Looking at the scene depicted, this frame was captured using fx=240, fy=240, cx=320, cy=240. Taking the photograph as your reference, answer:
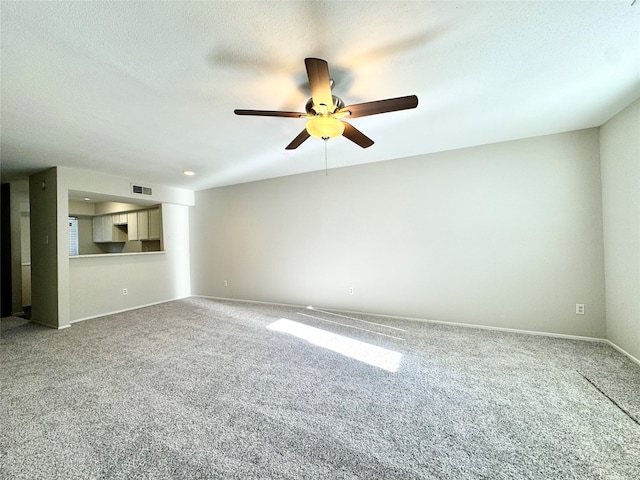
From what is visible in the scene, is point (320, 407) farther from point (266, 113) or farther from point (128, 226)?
point (128, 226)

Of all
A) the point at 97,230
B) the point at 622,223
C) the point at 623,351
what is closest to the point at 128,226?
the point at 97,230

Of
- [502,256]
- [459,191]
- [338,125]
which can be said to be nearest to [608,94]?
[459,191]

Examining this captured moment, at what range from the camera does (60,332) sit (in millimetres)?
3312

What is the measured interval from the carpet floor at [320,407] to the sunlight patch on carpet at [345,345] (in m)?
0.02

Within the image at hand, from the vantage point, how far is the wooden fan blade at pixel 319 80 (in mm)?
1279

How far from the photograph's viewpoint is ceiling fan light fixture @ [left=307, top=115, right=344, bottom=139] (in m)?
1.71

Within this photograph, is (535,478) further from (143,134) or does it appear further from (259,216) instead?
(259,216)

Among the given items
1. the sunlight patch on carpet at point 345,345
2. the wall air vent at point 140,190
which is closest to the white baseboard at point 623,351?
the sunlight patch on carpet at point 345,345

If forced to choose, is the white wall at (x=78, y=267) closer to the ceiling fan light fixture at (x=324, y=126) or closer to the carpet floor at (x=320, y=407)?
the carpet floor at (x=320, y=407)

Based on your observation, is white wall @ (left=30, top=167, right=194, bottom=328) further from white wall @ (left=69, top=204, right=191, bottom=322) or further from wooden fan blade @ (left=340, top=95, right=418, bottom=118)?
wooden fan blade @ (left=340, top=95, right=418, bottom=118)

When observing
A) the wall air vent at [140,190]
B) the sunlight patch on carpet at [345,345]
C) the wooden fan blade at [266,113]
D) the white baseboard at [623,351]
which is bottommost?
the sunlight patch on carpet at [345,345]

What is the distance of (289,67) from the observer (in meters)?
1.62

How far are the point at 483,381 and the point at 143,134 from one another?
4.03 metres

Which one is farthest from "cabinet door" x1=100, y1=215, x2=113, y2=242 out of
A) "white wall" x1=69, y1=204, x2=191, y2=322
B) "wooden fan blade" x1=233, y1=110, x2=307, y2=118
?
"wooden fan blade" x1=233, y1=110, x2=307, y2=118
